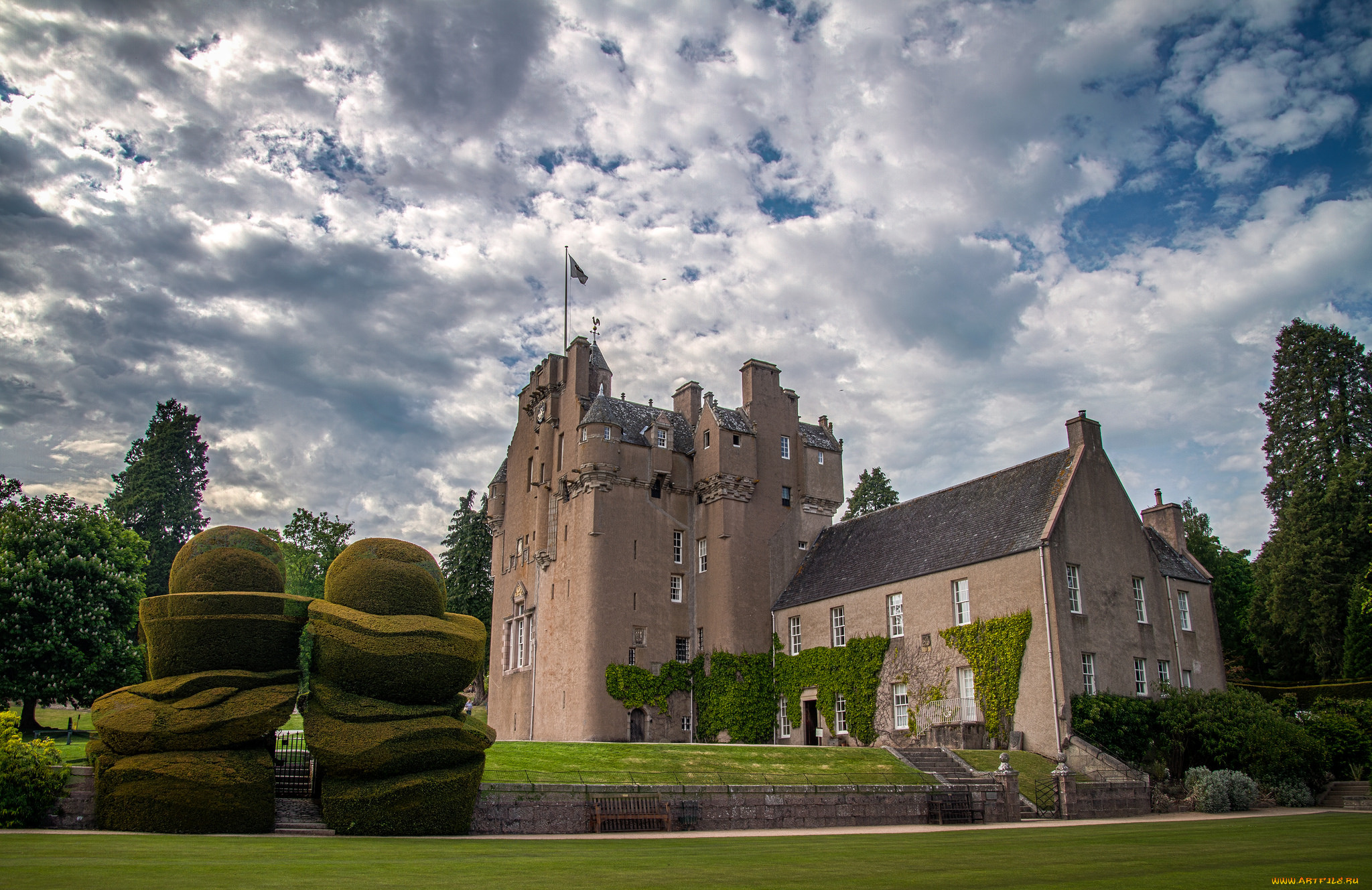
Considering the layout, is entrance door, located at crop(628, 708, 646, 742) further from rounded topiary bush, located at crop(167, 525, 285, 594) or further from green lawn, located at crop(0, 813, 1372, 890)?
green lawn, located at crop(0, 813, 1372, 890)

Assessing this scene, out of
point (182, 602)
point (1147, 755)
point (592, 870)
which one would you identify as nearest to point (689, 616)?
point (1147, 755)

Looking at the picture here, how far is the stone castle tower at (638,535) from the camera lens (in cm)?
3934

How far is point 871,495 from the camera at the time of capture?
6888 cm

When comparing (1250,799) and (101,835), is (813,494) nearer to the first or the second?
(1250,799)

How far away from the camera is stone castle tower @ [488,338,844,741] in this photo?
3934cm

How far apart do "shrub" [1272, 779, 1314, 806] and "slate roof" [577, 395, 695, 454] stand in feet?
86.3

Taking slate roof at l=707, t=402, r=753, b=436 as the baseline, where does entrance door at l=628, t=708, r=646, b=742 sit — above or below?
below

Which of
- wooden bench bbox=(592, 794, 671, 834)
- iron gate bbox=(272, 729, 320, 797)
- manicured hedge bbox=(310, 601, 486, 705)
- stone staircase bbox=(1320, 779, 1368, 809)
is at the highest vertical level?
manicured hedge bbox=(310, 601, 486, 705)

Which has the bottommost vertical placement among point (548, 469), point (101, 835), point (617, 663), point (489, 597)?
point (101, 835)

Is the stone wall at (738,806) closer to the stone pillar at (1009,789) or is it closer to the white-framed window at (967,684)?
the stone pillar at (1009,789)

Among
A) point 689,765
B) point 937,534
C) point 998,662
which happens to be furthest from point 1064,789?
point 937,534

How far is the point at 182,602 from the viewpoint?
717 inches

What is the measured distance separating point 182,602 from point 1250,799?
90.8 ft

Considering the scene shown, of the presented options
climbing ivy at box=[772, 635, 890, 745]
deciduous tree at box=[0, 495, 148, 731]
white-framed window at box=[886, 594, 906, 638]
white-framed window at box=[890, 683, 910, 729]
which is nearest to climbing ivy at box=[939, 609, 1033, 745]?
white-framed window at box=[890, 683, 910, 729]
